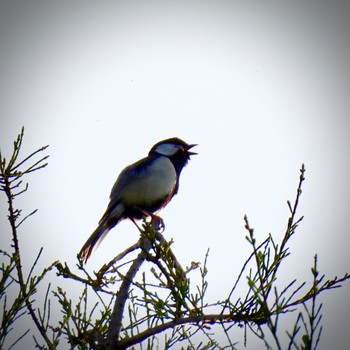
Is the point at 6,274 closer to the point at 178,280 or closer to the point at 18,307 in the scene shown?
the point at 18,307

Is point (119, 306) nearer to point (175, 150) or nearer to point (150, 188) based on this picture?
point (150, 188)

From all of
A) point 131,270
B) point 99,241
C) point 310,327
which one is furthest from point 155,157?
point 310,327

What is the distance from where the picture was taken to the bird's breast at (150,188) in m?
5.71

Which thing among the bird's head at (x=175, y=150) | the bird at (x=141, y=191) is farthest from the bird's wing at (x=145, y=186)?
the bird's head at (x=175, y=150)

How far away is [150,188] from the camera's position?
570 centimetres

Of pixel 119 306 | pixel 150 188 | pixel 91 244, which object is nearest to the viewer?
pixel 119 306

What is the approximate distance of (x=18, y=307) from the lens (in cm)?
205

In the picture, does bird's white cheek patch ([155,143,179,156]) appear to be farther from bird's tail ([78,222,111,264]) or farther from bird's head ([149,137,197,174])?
bird's tail ([78,222,111,264])

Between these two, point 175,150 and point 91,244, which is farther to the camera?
point 175,150

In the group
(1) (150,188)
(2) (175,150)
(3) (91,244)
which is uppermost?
(2) (175,150)

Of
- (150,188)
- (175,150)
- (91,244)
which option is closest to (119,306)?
(91,244)

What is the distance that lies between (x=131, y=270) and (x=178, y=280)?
657 millimetres

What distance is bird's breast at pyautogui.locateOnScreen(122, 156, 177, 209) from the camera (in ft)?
18.7

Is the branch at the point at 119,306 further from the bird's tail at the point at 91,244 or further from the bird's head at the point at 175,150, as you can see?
the bird's head at the point at 175,150
